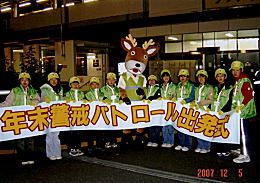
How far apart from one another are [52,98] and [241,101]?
3569 millimetres

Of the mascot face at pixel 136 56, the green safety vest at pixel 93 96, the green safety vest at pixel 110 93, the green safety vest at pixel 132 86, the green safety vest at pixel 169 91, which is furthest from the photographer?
the mascot face at pixel 136 56

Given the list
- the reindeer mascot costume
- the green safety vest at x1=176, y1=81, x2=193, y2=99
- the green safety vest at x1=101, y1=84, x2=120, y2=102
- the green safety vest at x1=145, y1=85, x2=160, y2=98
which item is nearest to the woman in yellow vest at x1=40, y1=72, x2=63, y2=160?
the green safety vest at x1=101, y1=84, x2=120, y2=102

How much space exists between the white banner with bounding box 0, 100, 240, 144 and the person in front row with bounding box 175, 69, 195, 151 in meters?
0.38

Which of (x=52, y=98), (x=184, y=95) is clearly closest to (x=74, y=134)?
(x=52, y=98)

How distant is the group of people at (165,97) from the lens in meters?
6.01

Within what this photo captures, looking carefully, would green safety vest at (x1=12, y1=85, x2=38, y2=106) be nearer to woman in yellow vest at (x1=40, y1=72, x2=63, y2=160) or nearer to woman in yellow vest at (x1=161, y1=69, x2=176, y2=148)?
woman in yellow vest at (x1=40, y1=72, x2=63, y2=160)

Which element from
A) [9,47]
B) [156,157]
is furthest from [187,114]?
[9,47]

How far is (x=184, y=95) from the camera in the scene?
695cm

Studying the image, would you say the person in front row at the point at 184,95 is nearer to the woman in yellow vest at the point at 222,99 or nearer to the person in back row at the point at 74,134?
the woman in yellow vest at the point at 222,99

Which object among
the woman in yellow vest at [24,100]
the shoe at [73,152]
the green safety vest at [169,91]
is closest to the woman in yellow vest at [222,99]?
the green safety vest at [169,91]

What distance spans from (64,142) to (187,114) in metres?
3.34

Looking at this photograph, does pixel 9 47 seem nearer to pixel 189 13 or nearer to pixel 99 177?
pixel 189 13

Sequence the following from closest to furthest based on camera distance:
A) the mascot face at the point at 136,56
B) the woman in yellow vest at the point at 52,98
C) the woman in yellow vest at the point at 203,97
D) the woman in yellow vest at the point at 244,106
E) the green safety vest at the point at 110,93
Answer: the woman in yellow vest at the point at 244,106 → the woman in yellow vest at the point at 52,98 → the woman in yellow vest at the point at 203,97 → the green safety vest at the point at 110,93 → the mascot face at the point at 136,56
